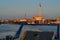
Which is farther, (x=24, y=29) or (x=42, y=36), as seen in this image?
(x=24, y=29)

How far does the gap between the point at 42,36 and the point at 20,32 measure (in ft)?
1.39

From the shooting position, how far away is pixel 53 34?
3.23 meters

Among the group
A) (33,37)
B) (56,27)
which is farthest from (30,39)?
(56,27)

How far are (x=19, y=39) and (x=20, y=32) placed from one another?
0.15m

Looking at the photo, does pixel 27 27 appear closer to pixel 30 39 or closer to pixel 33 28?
pixel 33 28

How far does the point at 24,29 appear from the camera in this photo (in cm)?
359

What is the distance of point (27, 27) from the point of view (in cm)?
357

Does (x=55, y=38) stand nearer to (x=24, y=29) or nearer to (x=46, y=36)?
(x=46, y=36)

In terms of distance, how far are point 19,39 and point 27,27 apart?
34 cm

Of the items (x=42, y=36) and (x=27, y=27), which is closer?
(x=42, y=36)

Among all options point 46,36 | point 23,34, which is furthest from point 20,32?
point 46,36

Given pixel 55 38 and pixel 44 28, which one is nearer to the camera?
pixel 55 38

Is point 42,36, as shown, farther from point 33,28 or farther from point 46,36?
point 33,28

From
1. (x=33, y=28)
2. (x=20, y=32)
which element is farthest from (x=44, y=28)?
(x=20, y=32)
